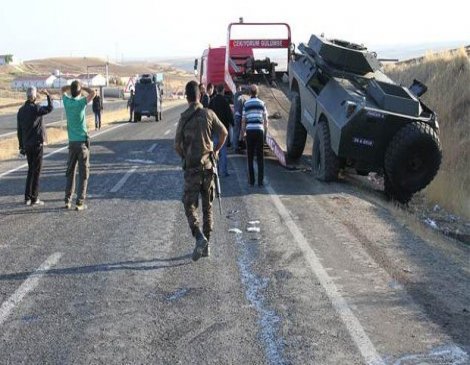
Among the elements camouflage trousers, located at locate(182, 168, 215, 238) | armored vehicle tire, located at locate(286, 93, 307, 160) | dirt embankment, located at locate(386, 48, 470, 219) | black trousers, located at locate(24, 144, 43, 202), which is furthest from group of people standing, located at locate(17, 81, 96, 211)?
dirt embankment, located at locate(386, 48, 470, 219)

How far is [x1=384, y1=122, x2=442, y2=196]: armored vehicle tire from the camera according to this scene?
1086 centimetres

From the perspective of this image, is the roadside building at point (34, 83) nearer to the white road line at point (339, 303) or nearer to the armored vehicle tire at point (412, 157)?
the armored vehicle tire at point (412, 157)

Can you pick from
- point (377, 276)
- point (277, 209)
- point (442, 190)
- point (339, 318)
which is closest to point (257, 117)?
point (277, 209)

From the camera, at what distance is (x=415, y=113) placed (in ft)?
36.7

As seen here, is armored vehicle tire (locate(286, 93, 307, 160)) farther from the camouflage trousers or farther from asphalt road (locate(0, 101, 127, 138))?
asphalt road (locate(0, 101, 127, 138))

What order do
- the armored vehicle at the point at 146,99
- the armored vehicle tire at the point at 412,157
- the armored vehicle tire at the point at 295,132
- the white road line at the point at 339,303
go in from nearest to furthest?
1. the white road line at the point at 339,303
2. the armored vehicle tire at the point at 412,157
3. the armored vehicle tire at the point at 295,132
4. the armored vehicle at the point at 146,99

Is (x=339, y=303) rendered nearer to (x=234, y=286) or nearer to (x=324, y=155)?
(x=234, y=286)

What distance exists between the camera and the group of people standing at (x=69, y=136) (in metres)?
9.80

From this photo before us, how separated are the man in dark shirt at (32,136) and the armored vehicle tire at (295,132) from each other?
21.1 ft

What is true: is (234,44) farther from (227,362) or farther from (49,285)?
(227,362)

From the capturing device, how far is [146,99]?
37.1 m

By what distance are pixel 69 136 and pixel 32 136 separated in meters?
0.69

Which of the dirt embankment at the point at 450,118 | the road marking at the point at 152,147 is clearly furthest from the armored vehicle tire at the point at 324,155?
the road marking at the point at 152,147

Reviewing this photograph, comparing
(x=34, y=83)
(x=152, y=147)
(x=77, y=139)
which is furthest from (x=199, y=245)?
(x=34, y=83)
